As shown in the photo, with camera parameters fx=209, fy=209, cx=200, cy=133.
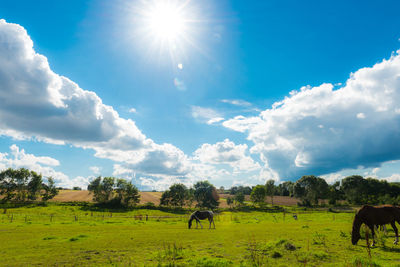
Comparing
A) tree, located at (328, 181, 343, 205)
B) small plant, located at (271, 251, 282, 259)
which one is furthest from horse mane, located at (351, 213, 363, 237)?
tree, located at (328, 181, 343, 205)

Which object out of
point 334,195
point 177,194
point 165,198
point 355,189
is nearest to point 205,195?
point 177,194

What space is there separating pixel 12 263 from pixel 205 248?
37.3ft

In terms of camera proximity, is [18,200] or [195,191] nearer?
[18,200]

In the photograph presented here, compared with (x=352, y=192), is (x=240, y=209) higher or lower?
lower

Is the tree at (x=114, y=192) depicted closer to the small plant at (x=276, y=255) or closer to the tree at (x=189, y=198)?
the tree at (x=189, y=198)

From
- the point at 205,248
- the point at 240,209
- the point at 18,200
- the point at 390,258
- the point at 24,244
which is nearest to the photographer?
the point at 390,258

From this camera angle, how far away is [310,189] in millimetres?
114312

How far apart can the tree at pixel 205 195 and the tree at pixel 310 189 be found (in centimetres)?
4730

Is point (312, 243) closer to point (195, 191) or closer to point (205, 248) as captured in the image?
point (205, 248)

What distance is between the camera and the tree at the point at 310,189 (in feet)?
370

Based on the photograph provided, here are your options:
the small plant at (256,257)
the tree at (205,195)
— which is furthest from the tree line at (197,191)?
the small plant at (256,257)

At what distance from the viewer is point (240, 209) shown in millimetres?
99438

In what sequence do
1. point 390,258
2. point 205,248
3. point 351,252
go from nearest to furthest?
point 390,258, point 351,252, point 205,248

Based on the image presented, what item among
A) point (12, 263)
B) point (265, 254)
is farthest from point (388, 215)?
point (12, 263)
